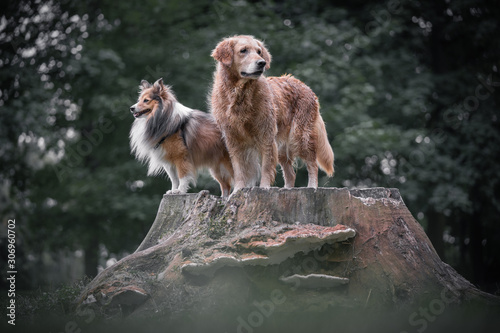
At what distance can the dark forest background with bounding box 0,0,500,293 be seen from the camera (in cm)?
1148

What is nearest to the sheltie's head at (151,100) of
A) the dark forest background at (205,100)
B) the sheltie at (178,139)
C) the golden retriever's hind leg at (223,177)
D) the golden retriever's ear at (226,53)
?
the sheltie at (178,139)

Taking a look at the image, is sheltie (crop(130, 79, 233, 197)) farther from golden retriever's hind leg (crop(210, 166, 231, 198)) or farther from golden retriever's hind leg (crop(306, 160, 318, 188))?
golden retriever's hind leg (crop(306, 160, 318, 188))

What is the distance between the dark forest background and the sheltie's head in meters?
4.11

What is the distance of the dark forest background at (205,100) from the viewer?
1148cm

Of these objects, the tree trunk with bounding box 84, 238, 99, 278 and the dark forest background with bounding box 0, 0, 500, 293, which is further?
the tree trunk with bounding box 84, 238, 99, 278

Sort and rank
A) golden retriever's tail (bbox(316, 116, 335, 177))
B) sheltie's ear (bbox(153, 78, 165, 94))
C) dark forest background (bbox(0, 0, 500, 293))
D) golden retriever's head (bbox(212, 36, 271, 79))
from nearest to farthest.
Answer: golden retriever's head (bbox(212, 36, 271, 79))
golden retriever's tail (bbox(316, 116, 335, 177))
sheltie's ear (bbox(153, 78, 165, 94))
dark forest background (bbox(0, 0, 500, 293))

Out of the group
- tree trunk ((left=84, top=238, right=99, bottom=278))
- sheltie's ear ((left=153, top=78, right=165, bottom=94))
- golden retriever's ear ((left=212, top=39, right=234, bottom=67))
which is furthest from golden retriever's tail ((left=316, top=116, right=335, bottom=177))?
tree trunk ((left=84, top=238, right=99, bottom=278))

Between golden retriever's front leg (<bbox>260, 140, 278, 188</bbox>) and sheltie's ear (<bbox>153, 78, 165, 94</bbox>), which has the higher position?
sheltie's ear (<bbox>153, 78, 165, 94</bbox>)

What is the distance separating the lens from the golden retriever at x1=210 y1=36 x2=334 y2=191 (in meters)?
5.27

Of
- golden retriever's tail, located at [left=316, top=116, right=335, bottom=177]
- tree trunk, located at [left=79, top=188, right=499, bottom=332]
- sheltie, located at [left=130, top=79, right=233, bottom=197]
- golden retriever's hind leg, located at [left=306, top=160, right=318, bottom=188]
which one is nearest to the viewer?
tree trunk, located at [left=79, top=188, right=499, bottom=332]

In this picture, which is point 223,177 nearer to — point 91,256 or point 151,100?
point 151,100

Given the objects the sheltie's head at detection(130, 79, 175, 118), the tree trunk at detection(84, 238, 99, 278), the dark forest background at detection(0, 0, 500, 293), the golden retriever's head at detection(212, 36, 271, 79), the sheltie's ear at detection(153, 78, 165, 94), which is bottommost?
the tree trunk at detection(84, 238, 99, 278)

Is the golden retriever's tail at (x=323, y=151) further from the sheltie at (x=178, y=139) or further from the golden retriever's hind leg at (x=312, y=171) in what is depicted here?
the sheltie at (x=178, y=139)

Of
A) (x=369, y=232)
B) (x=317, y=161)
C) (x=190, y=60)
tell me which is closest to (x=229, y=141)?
(x=317, y=161)
